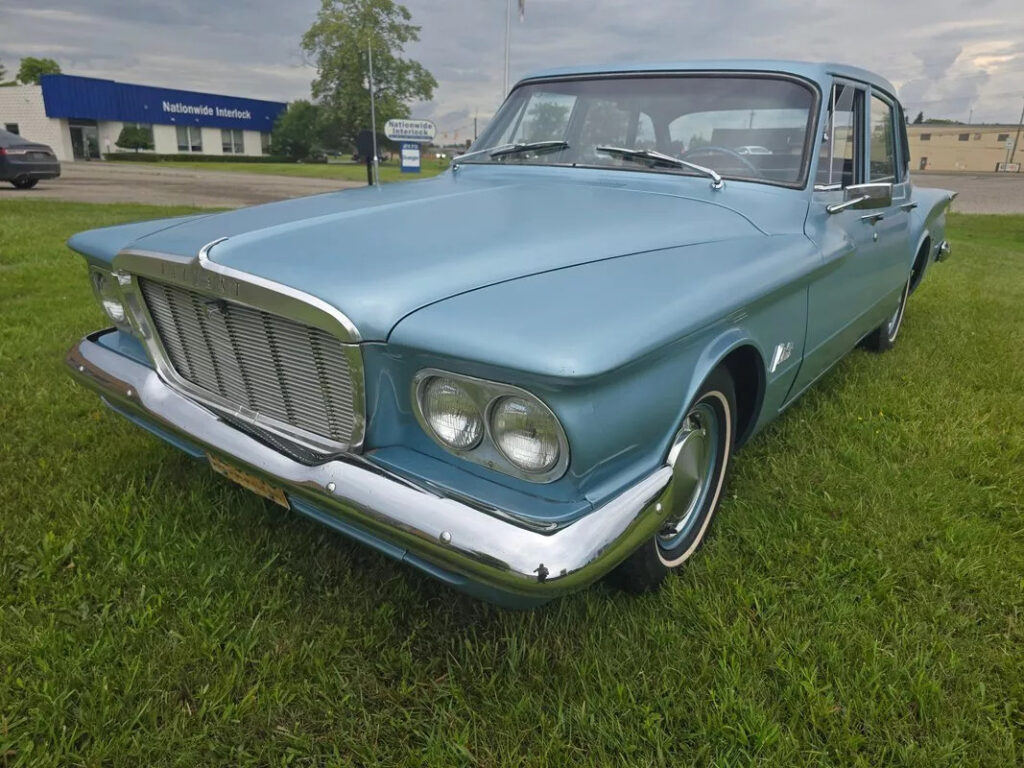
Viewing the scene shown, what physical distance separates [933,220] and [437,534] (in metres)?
4.69

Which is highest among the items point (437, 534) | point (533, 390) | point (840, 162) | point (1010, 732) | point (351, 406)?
point (840, 162)

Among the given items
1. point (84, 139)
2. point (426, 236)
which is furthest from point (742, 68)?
point (84, 139)

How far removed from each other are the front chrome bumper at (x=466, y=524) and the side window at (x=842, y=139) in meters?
1.83

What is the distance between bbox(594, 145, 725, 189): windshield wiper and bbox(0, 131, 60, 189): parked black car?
14.4 m

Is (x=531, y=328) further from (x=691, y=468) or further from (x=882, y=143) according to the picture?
(x=882, y=143)

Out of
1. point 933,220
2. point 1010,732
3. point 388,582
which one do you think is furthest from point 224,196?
point 1010,732

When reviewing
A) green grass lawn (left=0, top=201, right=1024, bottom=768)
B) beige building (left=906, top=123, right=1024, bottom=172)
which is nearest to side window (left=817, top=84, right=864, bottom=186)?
green grass lawn (left=0, top=201, right=1024, bottom=768)

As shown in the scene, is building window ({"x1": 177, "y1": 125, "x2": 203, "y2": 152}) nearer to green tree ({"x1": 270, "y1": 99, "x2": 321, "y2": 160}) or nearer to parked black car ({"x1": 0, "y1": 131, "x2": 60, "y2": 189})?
green tree ({"x1": 270, "y1": 99, "x2": 321, "y2": 160})

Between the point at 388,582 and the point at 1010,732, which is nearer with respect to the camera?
the point at 1010,732

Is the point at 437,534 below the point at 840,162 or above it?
below

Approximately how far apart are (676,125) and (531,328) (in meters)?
1.80

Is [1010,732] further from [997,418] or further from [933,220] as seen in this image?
[933,220]

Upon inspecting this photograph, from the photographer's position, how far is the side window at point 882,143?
11.4 ft

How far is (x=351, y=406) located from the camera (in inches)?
67.1
